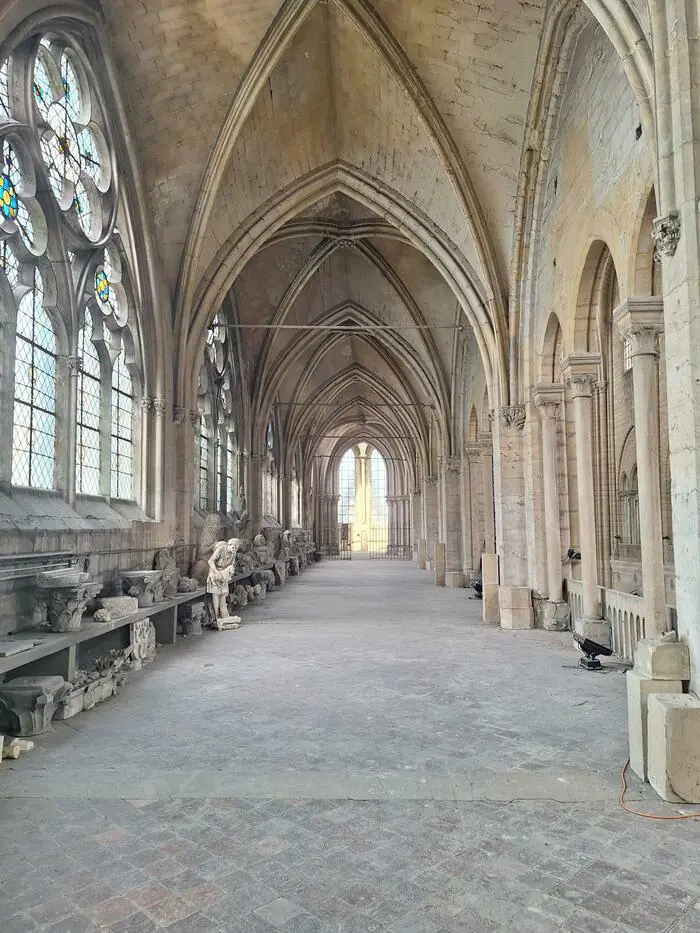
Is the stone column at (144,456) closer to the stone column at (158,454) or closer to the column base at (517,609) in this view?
the stone column at (158,454)

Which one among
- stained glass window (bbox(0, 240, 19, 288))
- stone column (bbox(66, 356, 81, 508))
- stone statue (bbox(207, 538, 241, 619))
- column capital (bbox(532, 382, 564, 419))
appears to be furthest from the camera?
stone statue (bbox(207, 538, 241, 619))

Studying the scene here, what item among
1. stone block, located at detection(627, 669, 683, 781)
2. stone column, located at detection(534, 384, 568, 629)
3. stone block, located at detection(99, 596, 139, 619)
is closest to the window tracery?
stone block, located at detection(99, 596, 139, 619)

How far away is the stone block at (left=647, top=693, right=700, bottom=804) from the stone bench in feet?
15.4

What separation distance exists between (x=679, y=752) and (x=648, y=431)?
133 inches

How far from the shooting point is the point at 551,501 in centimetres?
1075

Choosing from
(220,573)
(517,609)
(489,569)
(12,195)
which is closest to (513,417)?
(489,569)

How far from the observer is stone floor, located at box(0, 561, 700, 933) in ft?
9.51

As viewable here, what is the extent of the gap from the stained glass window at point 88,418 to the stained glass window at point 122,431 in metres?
0.47

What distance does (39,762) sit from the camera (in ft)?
15.7

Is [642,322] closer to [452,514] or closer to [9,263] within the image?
[9,263]

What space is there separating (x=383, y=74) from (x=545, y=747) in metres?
10.8

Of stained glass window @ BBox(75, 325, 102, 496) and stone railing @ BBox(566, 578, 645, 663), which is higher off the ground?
stained glass window @ BBox(75, 325, 102, 496)

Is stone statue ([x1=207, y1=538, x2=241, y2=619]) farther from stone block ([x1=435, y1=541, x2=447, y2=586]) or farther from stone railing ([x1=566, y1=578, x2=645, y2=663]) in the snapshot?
stone block ([x1=435, y1=541, x2=447, y2=586])

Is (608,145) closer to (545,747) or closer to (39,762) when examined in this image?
(545,747)
